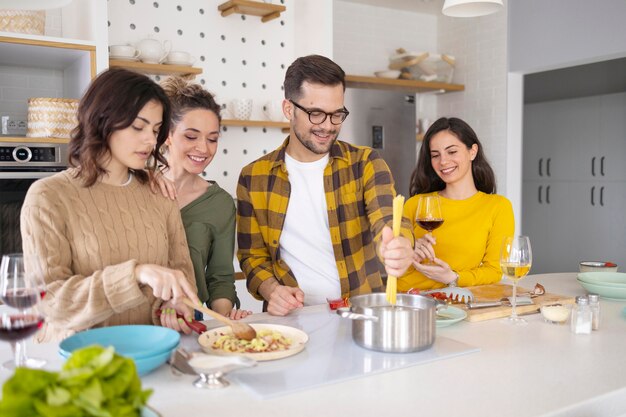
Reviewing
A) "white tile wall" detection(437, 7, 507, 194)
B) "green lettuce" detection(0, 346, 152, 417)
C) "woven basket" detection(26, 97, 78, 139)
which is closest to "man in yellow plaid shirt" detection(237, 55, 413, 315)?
"green lettuce" detection(0, 346, 152, 417)

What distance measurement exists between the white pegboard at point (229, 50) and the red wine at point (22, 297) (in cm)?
301

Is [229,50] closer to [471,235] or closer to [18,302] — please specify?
[471,235]

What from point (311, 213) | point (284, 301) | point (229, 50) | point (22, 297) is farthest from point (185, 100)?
point (229, 50)

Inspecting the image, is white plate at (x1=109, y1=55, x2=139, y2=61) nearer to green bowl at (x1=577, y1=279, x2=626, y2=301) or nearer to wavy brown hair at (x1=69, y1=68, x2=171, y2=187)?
wavy brown hair at (x1=69, y1=68, x2=171, y2=187)

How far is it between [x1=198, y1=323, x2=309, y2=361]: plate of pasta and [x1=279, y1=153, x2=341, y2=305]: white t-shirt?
71cm

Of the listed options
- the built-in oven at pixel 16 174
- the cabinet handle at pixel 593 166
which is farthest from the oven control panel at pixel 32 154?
the cabinet handle at pixel 593 166

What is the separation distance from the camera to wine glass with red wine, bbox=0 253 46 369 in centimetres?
118

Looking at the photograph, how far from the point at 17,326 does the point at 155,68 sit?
9.09 feet

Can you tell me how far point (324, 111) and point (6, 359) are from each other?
1.24 metres

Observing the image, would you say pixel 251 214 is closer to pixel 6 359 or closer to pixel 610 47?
pixel 6 359

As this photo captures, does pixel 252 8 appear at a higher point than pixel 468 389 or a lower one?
higher

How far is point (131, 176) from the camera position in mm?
1812

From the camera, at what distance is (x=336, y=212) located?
2.32 m

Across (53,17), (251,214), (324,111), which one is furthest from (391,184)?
(53,17)
